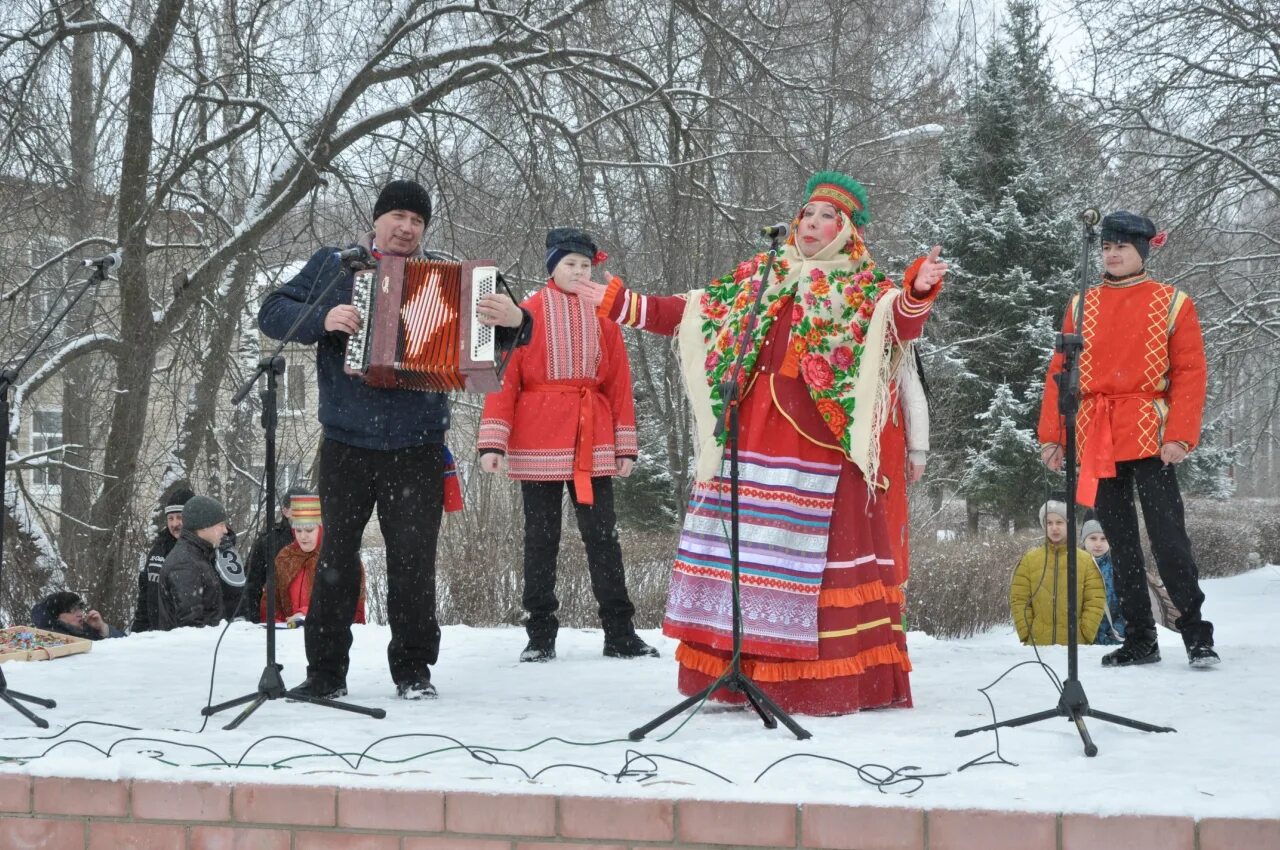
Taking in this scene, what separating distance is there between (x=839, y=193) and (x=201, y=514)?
13.6 feet

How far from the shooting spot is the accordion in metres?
3.96

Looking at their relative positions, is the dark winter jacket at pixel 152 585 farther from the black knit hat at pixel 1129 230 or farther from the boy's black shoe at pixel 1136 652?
the black knit hat at pixel 1129 230

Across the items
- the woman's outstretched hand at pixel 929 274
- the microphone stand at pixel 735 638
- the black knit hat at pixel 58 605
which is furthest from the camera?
the black knit hat at pixel 58 605

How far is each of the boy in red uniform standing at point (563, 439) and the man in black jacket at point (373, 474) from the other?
3.18 ft

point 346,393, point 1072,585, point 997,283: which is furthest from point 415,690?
point 997,283

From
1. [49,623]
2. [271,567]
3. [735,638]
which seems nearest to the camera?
[735,638]

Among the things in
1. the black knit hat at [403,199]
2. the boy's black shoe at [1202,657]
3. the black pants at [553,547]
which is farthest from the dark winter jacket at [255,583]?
the boy's black shoe at [1202,657]

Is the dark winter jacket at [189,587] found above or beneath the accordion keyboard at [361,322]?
beneath

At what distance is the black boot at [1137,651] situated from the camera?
5.05 meters

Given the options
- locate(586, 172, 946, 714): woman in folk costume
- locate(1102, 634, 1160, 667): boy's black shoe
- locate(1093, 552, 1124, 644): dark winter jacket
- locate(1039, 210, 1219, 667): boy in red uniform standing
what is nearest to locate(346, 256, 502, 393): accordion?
locate(586, 172, 946, 714): woman in folk costume

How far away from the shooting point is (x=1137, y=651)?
5.06m

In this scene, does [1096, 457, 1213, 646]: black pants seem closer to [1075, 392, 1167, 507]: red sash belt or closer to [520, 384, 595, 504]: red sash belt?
[1075, 392, 1167, 507]: red sash belt

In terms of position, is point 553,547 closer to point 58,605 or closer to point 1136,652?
point 1136,652

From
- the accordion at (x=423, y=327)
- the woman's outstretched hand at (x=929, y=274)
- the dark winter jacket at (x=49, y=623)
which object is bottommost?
the dark winter jacket at (x=49, y=623)
